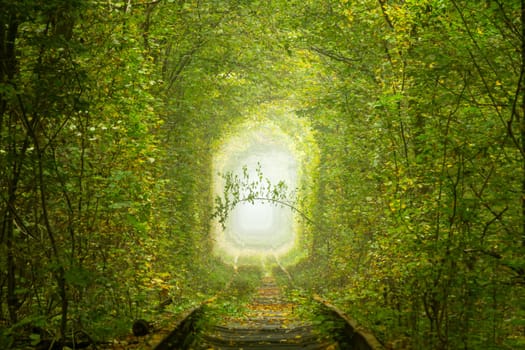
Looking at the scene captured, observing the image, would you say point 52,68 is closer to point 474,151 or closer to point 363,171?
point 474,151

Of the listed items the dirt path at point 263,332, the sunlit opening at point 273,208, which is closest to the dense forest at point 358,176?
the dirt path at point 263,332

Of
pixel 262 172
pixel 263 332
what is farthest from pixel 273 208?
pixel 263 332

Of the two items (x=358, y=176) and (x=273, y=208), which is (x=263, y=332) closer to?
(x=358, y=176)

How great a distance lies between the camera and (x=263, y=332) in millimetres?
10023

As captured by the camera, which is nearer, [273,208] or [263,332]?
[263,332]

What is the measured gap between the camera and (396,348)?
6.56m

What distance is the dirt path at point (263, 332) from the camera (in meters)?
8.61

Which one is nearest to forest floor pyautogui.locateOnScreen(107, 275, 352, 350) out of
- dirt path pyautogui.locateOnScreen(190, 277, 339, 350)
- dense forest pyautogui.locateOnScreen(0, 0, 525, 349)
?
dirt path pyautogui.locateOnScreen(190, 277, 339, 350)

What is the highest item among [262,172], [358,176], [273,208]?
[262,172]

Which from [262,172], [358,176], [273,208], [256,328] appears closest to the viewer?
[256,328]

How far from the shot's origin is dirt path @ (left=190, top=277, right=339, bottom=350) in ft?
28.2

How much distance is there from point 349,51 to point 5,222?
9.00 m

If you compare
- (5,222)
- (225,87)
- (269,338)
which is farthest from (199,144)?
(5,222)

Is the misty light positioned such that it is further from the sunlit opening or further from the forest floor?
the forest floor
